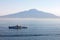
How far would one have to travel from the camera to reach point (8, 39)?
11734mm

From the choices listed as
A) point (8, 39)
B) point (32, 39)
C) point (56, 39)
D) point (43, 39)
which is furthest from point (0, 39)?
point (56, 39)

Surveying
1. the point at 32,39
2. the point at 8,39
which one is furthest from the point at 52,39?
the point at 8,39

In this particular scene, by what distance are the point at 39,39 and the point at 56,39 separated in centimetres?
115

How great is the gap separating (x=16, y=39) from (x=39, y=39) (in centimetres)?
157

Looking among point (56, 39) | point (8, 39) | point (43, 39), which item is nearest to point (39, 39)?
point (43, 39)

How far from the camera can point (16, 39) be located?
11.9 meters

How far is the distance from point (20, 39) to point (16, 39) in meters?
0.27

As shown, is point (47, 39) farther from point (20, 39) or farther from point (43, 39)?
point (20, 39)

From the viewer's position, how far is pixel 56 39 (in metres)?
11.9

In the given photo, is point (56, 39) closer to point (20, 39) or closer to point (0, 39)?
point (20, 39)

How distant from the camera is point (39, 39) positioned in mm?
12023

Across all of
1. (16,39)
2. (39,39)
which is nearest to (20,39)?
(16,39)

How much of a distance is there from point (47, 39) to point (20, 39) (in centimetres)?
182

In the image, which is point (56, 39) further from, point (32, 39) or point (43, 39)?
point (32, 39)
